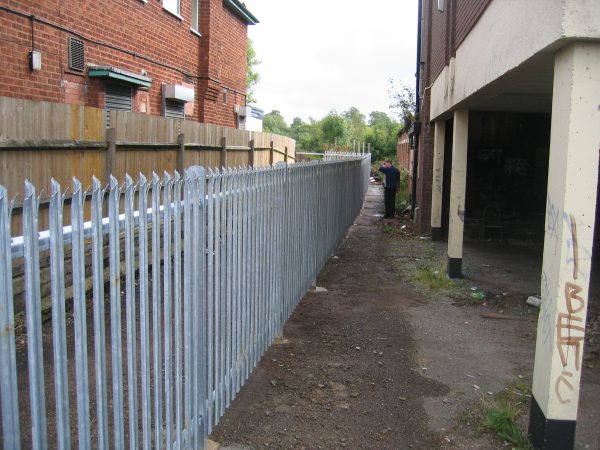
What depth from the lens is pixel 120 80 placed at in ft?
34.3

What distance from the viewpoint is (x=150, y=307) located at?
3.70 m

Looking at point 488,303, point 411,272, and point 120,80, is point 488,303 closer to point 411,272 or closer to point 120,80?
point 411,272

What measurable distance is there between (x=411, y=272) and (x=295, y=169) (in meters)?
4.36

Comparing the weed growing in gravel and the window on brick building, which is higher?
the window on brick building

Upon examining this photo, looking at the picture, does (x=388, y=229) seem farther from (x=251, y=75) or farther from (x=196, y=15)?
(x=251, y=75)

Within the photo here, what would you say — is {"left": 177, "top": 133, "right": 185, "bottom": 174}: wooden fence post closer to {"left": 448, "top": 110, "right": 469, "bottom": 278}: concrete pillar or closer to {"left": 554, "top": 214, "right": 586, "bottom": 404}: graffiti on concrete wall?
{"left": 448, "top": 110, "right": 469, "bottom": 278}: concrete pillar

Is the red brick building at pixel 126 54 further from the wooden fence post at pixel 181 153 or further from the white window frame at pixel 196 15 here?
the wooden fence post at pixel 181 153

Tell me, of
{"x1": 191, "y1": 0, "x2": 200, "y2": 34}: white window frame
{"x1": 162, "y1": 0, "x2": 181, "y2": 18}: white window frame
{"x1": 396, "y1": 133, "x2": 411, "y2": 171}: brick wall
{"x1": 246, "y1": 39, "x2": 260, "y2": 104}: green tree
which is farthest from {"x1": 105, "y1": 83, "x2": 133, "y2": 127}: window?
{"x1": 246, "y1": 39, "x2": 260, "y2": 104}: green tree

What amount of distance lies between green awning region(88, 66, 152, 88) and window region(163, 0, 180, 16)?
7.75 ft

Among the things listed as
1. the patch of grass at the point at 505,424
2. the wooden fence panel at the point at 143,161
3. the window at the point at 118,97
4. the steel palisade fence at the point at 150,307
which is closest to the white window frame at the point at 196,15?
the window at the point at 118,97

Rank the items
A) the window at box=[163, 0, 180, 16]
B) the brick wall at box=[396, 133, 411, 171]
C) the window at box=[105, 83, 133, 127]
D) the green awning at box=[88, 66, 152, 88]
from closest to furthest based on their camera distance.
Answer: the green awning at box=[88, 66, 152, 88]
the window at box=[105, 83, 133, 127]
the window at box=[163, 0, 180, 16]
the brick wall at box=[396, 133, 411, 171]

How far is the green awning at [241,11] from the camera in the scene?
56.2ft

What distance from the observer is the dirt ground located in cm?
422

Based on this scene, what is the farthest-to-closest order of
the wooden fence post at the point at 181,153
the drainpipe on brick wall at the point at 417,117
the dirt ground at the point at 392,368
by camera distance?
the drainpipe on brick wall at the point at 417,117
the wooden fence post at the point at 181,153
the dirt ground at the point at 392,368
